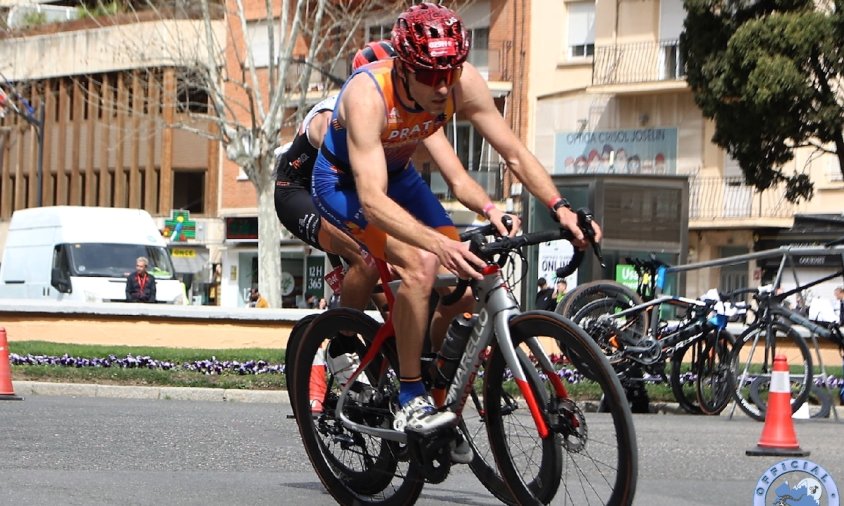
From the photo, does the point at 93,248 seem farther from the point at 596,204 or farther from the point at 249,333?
the point at 249,333

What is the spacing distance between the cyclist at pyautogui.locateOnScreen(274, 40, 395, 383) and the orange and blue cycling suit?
256mm

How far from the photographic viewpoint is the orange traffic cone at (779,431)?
10250mm

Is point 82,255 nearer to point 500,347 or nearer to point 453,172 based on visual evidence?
point 453,172

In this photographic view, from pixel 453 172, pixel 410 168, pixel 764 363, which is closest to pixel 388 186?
pixel 410 168

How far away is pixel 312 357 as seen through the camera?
7105mm

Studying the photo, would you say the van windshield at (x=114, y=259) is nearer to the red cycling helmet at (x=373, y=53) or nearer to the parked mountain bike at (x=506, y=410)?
the red cycling helmet at (x=373, y=53)

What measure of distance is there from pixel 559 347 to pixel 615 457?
455mm

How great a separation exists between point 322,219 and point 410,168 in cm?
53

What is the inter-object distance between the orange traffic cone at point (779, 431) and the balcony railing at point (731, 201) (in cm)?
2911

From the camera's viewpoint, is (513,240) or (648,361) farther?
(648,361)

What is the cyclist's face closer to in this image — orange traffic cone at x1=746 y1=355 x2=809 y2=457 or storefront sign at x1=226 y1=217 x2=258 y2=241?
orange traffic cone at x1=746 y1=355 x2=809 y2=457

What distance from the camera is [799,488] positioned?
21.0 feet

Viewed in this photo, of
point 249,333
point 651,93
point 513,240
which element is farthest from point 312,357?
point 651,93

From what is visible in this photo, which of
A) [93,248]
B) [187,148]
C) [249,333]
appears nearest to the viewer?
[249,333]
